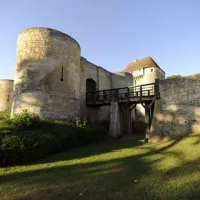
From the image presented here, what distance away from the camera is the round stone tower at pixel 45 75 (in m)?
11.1

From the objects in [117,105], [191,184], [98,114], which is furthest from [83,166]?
[98,114]

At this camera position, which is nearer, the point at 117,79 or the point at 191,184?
the point at 191,184

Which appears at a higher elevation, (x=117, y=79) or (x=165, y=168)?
(x=117, y=79)

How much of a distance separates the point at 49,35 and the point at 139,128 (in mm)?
11573

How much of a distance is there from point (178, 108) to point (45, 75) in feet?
27.1

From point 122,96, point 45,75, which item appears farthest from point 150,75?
point 45,75

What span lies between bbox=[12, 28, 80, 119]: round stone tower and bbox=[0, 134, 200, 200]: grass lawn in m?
4.56

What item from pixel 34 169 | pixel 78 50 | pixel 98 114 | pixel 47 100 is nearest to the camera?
pixel 34 169

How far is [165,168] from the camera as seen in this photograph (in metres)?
5.70

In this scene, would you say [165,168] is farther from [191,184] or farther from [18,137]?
[18,137]

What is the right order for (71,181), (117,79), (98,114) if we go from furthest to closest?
1. (117,79)
2. (98,114)
3. (71,181)

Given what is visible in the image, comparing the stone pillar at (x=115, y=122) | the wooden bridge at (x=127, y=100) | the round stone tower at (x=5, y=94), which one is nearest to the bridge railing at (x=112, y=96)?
the wooden bridge at (x=127, y=100)

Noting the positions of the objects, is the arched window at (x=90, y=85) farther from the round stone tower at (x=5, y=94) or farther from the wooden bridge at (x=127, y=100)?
the round stone tower at (x=5, y=94)

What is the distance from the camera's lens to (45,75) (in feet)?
37.3
